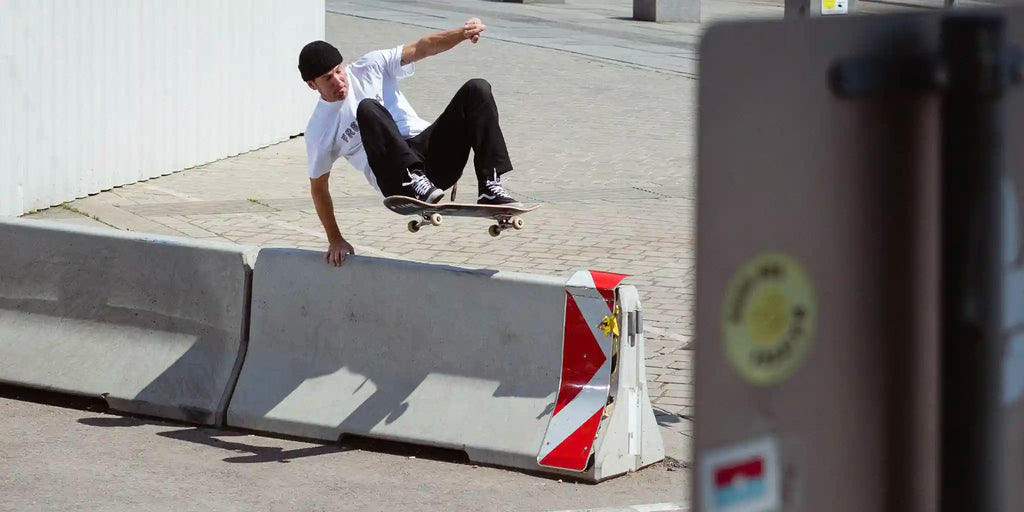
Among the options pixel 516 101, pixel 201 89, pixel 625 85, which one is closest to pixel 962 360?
pixel 201 89

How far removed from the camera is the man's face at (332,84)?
6.90 m

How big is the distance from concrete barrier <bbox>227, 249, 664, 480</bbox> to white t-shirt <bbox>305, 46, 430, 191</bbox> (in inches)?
27.1

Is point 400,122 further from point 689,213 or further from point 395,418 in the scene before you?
point 689,213

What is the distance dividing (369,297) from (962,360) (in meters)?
4.78

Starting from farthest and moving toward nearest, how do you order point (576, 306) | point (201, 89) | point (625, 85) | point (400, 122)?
point (625, 85)
point (201, 89)
point (400, 122)
point (576, 306)

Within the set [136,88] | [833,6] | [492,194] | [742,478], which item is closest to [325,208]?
[492,194]

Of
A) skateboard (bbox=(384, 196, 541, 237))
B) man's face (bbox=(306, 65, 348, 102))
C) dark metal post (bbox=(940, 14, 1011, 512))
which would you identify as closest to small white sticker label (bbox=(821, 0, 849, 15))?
skateboard (bbox=(384, 196, 541, 237))

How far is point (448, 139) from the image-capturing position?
7348 mm

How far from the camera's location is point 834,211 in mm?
1611

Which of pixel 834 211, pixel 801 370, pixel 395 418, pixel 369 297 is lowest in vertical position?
pixel 395 418

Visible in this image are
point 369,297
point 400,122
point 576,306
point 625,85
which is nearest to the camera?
point 576,306

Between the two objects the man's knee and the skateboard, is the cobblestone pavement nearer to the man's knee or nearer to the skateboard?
the skateboard

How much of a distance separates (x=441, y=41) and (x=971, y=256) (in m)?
5.80

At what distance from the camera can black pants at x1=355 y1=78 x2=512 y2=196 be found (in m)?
7.02
